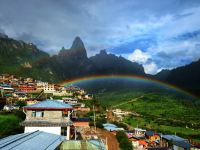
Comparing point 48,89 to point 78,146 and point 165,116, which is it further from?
point 78,146

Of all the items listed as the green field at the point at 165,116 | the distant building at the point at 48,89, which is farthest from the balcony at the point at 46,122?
the distant building at the point at 48,89

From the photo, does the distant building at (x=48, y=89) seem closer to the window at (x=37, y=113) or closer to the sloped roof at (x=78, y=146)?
the window at (x=37, y=113)

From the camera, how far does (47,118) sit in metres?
33.3

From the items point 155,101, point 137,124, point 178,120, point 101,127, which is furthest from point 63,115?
point 155,101

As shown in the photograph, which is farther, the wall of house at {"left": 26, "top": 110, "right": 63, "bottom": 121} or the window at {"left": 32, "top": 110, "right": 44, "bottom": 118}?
the window at {"left": 32, "top": 110, "right": 44, "bottom": 118}

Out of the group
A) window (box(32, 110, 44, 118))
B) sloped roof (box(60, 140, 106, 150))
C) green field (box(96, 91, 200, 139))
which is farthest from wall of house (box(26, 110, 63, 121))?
green field (box(96, 91, 200, 139))

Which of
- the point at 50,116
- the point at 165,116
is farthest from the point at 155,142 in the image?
the point at 165,116

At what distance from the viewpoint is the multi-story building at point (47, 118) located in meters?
32.6

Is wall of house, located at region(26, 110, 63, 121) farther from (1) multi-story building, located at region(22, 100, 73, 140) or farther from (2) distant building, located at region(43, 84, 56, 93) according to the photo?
(2) distant building, located at region(43, 84, 56, 93)

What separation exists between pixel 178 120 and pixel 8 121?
9193 cm

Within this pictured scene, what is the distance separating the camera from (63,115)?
114ft

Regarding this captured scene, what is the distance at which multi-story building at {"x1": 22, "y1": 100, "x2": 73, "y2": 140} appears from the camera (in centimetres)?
3256

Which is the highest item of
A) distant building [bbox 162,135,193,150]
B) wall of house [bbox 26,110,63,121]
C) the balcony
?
wall of house [bbox 26,110,63,121]

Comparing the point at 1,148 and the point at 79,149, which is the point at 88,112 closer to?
the point at 79,149
